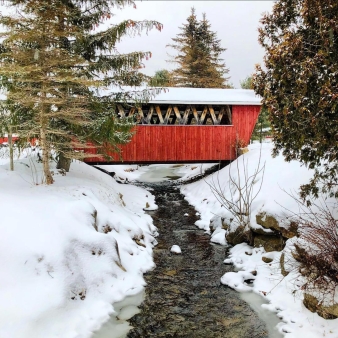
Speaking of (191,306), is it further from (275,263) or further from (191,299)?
(275,263)

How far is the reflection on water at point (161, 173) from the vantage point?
19.9 meters

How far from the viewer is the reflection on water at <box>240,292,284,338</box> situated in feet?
13.9

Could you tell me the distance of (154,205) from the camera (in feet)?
37.0

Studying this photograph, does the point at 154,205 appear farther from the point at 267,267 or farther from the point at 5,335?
the point at 5,335

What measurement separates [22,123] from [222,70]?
22248 mm

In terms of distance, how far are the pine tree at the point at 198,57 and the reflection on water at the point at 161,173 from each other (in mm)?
7532

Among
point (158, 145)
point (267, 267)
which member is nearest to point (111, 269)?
point (267, 267)

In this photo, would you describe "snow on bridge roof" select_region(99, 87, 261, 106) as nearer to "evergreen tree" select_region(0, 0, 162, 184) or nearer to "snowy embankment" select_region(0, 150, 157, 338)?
"evergreen tree" select_region(0, 0, 162, 184)

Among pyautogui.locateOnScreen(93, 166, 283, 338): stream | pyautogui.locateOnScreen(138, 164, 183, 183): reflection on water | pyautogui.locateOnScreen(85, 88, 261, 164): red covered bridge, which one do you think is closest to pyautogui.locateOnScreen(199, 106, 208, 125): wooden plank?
pyautogui.locateOnScreen(85, 88, 261, 164): red covered bridge

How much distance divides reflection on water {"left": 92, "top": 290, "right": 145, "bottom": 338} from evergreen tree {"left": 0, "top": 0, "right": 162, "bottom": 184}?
3776 mm

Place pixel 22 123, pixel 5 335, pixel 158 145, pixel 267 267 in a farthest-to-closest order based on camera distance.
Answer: pixel 158 145 → pixel 22 123 → pixel 267 267 → pixel 5 335

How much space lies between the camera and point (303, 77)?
445cm

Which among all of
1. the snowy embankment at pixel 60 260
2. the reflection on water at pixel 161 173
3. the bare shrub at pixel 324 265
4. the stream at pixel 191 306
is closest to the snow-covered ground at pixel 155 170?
the reflection on water at pixel 161 173

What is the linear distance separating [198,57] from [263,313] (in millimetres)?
23889
